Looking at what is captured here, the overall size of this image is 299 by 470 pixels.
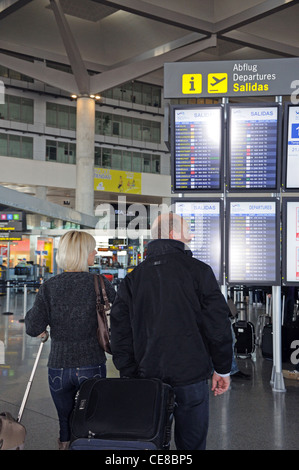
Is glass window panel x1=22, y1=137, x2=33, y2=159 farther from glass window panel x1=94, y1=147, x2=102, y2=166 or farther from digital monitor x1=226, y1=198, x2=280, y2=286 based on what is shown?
digital monitor x1=226, y1=198, x2=280, y2=286

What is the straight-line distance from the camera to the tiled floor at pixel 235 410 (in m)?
4.37

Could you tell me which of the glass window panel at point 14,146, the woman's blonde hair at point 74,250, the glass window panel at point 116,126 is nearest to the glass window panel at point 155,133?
the glass window panel at point 116,126

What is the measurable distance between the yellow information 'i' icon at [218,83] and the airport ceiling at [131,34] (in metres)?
19.9

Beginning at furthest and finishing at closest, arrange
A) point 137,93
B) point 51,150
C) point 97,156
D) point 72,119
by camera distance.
Answer: point 137,93
point 97,156
point 72,119
point 51,150

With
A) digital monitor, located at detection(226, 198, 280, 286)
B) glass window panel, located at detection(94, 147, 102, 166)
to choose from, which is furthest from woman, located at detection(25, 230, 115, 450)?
glass window panel, located at detection(94, 147, 102, 166)

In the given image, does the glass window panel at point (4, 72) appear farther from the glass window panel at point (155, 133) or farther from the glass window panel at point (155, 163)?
the glass window panel at point (155, 163)

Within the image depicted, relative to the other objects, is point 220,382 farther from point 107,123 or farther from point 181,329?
point 107,123

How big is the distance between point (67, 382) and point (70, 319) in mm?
406

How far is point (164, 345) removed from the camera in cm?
299

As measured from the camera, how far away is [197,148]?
20.6 feet

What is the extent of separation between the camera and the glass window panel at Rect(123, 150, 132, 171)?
138 feet

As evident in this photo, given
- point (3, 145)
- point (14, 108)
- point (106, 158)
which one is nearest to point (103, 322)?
point (3, 145)

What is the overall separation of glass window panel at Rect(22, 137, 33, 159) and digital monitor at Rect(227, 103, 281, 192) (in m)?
32.9
